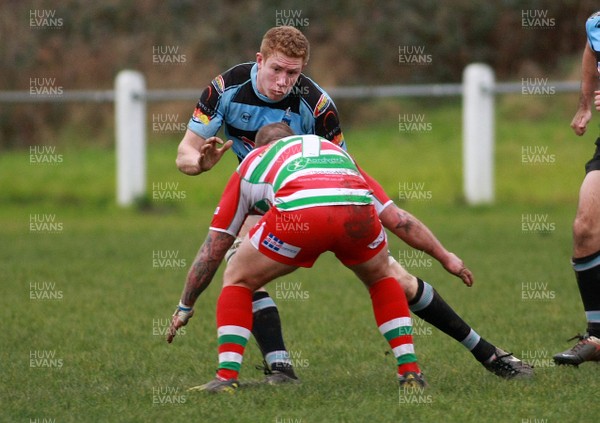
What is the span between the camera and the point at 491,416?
523cm

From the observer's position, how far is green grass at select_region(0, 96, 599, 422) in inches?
220

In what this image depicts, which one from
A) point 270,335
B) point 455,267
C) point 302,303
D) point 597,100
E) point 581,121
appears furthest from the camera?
point 302,303

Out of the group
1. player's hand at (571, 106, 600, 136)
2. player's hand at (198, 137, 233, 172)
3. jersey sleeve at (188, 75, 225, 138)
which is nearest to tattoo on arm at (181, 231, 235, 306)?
player's hand at (198, 137, 233, 172)

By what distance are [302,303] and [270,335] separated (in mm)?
2842

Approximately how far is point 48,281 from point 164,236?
3.44 metres

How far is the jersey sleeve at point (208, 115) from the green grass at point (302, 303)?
4.49ft

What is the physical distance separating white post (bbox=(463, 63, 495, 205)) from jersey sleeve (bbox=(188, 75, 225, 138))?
9378 millimetres

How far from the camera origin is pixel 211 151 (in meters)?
5.82

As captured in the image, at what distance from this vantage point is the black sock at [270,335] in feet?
20.9

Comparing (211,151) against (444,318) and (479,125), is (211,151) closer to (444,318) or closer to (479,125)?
(444,318)

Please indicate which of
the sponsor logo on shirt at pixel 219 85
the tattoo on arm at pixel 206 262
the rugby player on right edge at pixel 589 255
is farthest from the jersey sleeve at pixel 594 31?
the tattoo on arm at pixel 206 262

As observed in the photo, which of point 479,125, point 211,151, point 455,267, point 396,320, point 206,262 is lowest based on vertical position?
point 396,320

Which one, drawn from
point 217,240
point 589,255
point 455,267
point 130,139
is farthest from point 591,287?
point 130,139

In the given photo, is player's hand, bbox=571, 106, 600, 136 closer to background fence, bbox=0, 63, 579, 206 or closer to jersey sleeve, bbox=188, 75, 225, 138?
jersey sleeve, bbox=188, 75, 225, 138
